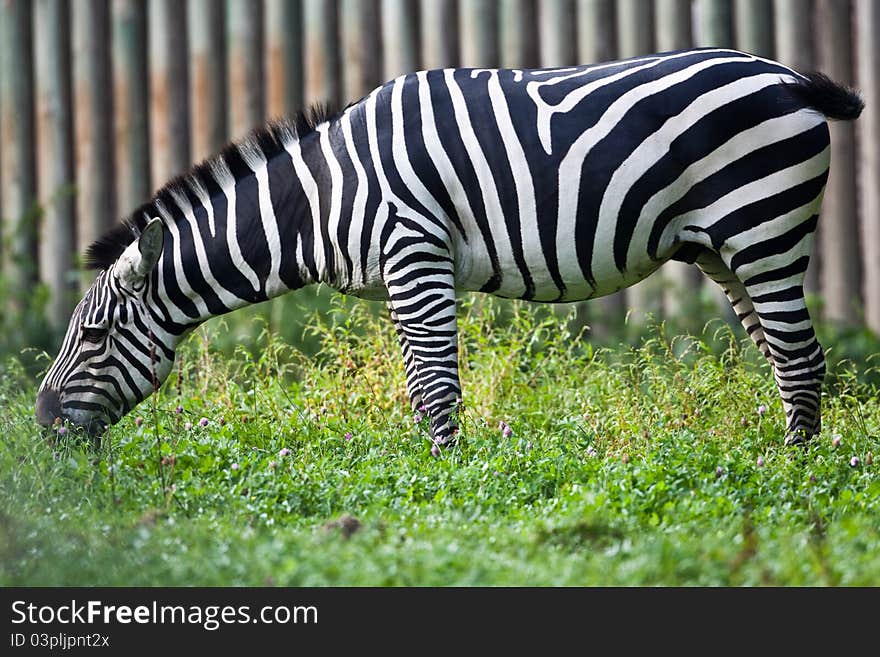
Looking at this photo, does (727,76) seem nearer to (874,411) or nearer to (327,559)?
(874,411)

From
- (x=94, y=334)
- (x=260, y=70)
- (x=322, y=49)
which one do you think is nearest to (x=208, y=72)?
(x=260, y=70)

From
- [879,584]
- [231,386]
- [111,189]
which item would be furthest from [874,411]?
[111,189]

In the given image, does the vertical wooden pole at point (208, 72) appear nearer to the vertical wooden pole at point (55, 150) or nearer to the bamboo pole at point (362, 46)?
the bamboo pole at point (362, 46)

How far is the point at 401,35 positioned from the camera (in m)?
10.4

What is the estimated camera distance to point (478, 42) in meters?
10.3

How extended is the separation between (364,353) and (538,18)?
13.6ft

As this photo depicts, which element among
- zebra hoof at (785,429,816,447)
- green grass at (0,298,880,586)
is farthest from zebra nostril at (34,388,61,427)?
zebra hoof at (785,429,816,447)

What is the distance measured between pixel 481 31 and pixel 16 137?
4548mm

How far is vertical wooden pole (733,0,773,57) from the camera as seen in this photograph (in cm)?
992

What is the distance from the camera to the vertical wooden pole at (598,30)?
10.2 m

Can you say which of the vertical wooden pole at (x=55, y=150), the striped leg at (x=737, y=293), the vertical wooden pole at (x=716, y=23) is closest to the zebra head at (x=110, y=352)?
the striped leg at (x=737, y=293)

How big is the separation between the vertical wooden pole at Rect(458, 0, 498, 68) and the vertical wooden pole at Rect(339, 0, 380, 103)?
82cm

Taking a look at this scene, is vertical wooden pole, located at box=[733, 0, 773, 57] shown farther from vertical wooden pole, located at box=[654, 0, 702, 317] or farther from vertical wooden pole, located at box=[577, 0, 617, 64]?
vertical wooden pole, located at box=[577, 0, 617, 64]

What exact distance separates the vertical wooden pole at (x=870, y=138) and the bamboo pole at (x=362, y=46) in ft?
13.1
